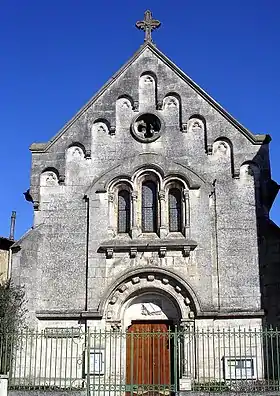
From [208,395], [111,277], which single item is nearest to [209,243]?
[111,277]

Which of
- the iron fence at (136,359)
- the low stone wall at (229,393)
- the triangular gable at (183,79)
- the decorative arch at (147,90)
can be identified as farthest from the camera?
the decorative arch at (147,90)

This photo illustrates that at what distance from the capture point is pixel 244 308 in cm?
1964

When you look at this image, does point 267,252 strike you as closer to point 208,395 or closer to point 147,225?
point 147,225

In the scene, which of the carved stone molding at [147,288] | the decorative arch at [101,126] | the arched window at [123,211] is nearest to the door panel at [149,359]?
the carved stone molding at [147,288]

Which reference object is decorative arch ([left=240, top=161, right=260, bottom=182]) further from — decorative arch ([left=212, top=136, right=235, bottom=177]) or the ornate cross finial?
the ornate cross finial

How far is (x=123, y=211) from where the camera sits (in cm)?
2138

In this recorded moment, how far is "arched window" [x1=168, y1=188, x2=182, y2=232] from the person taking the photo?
2102 centimetres

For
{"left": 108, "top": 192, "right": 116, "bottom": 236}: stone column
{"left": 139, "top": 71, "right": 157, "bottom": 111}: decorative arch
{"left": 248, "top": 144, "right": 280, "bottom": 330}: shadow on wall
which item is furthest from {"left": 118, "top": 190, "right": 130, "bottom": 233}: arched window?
{"left": 248, "top": 144, "right": 280, "bottom": 330}: shadow on wall

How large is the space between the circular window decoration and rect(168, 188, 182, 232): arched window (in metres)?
2.13

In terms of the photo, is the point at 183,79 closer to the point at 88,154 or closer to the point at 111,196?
the point at 88,154

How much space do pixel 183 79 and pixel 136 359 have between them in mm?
10024

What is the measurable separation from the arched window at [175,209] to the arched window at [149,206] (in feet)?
1.72

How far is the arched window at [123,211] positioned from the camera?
21188 millimetres

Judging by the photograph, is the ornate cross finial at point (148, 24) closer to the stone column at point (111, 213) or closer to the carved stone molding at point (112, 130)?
the carved stone molding at point (112, 130)
